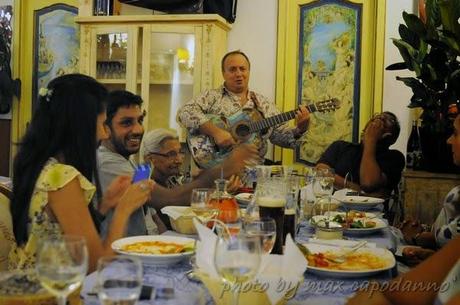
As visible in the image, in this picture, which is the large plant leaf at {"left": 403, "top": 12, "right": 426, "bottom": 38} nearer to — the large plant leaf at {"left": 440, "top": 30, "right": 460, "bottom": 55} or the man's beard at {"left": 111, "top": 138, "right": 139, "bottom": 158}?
the large plant leaf at {"left": 440, "top": 30, "right": 460, "bottom": 55}

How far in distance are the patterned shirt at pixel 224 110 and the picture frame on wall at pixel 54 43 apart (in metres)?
1.40

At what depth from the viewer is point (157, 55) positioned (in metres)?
4.70

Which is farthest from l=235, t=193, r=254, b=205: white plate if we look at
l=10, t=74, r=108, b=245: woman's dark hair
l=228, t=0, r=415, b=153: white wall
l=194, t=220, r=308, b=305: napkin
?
l=228, t=0, r=415, b=153: white wall

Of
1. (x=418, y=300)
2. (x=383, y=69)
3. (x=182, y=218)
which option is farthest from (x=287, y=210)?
(x=383, y=69)

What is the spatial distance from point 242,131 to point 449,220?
7.17ft

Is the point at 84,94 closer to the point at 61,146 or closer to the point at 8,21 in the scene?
the point at 61,146

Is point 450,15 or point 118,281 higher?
point 450,15

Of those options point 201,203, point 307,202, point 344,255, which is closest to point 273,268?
point 344,255

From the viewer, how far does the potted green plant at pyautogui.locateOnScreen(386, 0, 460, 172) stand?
3.43 metres

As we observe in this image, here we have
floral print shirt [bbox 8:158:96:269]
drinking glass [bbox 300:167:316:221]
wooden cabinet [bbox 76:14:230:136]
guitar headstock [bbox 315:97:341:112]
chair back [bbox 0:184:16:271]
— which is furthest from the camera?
wooden cabinet [bbox 76:14:230:136]

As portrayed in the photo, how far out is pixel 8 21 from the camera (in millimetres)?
5512

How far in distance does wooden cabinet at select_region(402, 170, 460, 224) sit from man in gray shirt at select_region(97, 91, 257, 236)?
3.90 feet

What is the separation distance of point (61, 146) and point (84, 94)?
8.0 inches

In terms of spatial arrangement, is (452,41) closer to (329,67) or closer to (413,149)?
(413,149)
